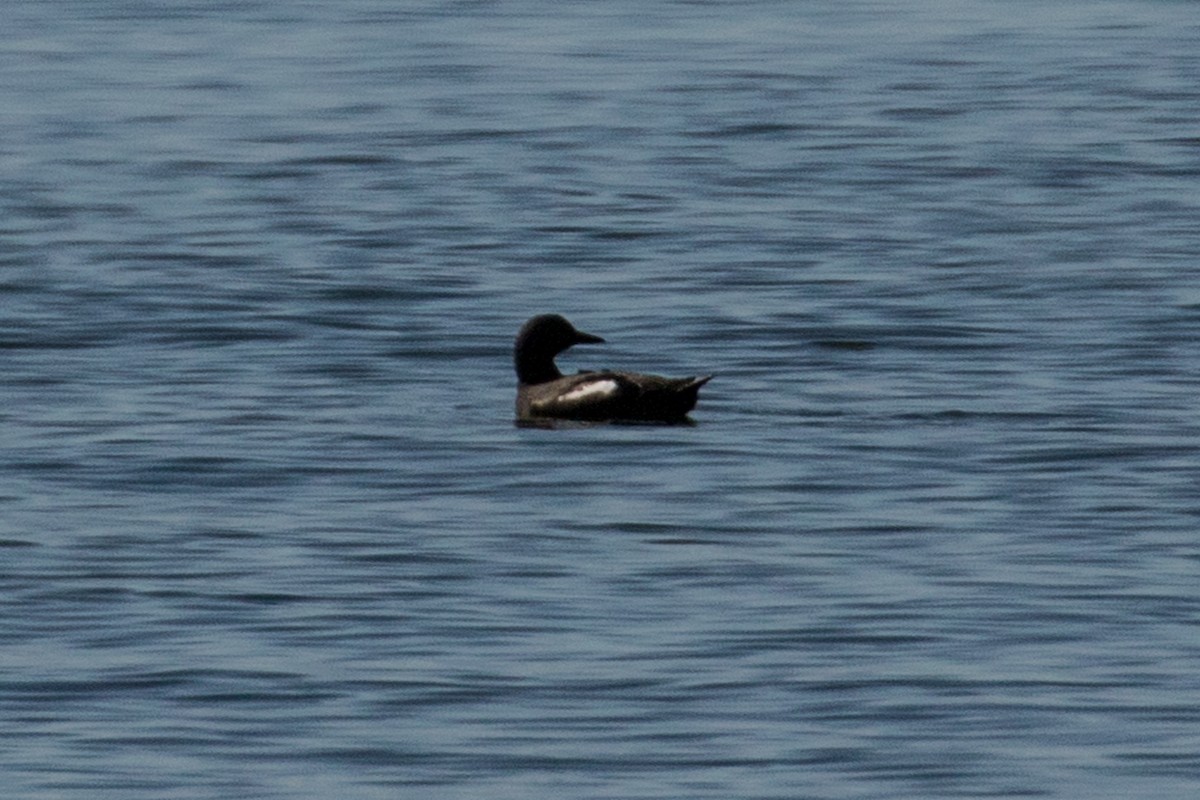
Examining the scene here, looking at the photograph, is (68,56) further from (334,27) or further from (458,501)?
(458,501)

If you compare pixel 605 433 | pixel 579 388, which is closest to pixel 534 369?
pixel 579 388

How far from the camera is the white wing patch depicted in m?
15.8

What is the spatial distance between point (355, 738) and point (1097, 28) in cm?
2487

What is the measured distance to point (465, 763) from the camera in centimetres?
945

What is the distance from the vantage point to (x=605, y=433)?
51.2 feet

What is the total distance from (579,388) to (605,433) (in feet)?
1.59

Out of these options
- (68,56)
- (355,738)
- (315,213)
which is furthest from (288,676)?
(68,56)

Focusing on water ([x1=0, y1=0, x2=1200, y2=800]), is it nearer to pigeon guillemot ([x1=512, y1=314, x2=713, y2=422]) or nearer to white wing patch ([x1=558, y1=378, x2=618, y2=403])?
pigeon guillemot ([x1=512, y1=314, x2=713, y2=422])

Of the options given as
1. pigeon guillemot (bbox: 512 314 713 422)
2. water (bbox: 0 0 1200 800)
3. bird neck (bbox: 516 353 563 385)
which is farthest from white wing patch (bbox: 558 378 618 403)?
bird neck (bbox: 516 353 563 385)

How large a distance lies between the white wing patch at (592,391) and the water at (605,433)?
30 centimetres

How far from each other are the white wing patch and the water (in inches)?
11.8

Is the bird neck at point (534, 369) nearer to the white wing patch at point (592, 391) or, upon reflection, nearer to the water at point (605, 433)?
the water at point (605, 433)

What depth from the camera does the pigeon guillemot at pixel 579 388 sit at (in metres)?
15.6

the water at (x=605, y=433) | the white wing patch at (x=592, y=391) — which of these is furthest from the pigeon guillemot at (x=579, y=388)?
the water at (x=605, y=433)
